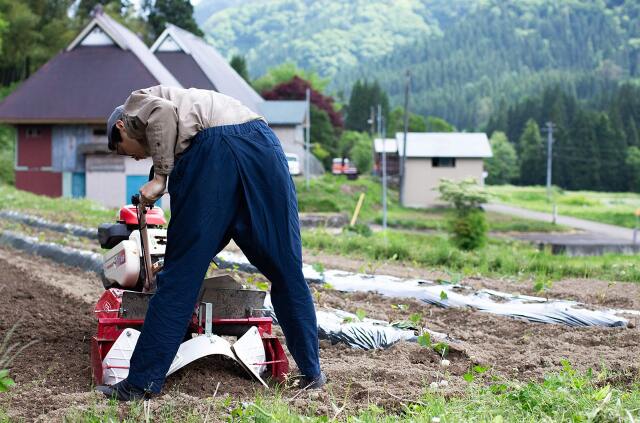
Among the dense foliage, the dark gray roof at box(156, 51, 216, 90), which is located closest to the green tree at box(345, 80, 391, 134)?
the dense foliage

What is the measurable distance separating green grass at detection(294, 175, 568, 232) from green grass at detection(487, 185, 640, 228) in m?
2.78

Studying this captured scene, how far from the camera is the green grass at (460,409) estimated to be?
366 cm

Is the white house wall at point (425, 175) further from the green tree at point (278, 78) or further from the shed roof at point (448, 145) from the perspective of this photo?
the green tree at point (278, 78)

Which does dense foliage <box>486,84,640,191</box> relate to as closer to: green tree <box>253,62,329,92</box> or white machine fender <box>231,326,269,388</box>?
green tree <box>253,62,329,92</box>

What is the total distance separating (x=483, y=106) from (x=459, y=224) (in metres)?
132

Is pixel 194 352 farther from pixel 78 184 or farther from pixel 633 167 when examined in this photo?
pixel 633 167

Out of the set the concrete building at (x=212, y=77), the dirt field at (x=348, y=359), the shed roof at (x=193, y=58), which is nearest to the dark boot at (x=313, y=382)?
the dirt field at (x=348, y=359)

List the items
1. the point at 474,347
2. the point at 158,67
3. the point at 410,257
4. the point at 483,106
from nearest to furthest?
the point at 474,347 → the point at 410,257 → the point at 158,67 → the point at 483,106

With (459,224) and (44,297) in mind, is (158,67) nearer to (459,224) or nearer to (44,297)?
(459,224)

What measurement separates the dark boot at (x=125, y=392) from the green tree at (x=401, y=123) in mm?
87370

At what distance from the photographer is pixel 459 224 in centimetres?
2586

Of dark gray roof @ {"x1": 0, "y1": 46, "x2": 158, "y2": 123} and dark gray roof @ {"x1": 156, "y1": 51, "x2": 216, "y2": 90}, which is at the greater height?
dark gray roof @ {"x1": 156, "y1": 51, "x2": 216, "y2": 90}

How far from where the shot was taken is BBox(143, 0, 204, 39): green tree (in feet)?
188

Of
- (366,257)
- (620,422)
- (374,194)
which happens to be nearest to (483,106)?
(374,194)
